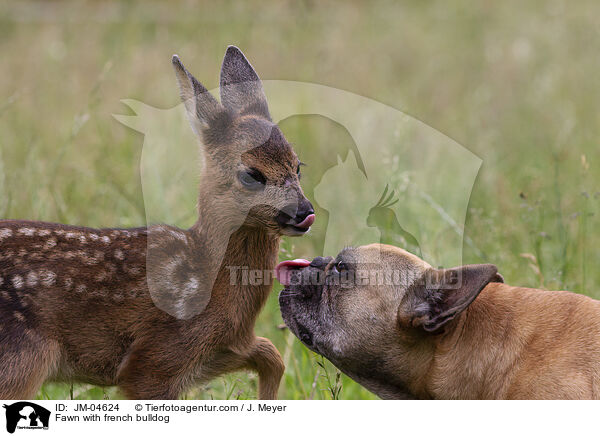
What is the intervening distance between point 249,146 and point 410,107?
620cm

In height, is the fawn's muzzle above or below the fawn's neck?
above

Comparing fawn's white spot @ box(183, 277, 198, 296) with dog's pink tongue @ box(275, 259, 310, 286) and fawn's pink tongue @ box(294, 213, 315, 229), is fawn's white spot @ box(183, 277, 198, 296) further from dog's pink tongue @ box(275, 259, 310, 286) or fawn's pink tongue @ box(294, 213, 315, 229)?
fawn's pink tongue @ box(294, 213, 315, 229)

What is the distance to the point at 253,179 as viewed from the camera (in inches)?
173

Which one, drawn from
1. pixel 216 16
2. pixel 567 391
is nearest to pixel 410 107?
pixel 216 16

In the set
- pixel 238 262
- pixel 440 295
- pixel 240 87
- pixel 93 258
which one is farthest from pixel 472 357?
pixel 93 258

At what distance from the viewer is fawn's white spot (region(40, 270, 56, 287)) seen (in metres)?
4.34

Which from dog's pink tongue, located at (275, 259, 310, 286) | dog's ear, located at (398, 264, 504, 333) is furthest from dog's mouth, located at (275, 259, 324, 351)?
dog's ear, located at (398, 264, 504, 333)

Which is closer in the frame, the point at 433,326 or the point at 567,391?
the point at 567,391

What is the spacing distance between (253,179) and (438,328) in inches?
50.0

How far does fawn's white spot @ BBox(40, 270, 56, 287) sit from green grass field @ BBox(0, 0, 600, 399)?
45.9 inches

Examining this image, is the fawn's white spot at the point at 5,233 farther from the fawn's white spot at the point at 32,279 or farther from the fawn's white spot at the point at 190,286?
the fawn's white spot at the point at 190,286

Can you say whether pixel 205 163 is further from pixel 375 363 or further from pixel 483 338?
pixel 483 338
